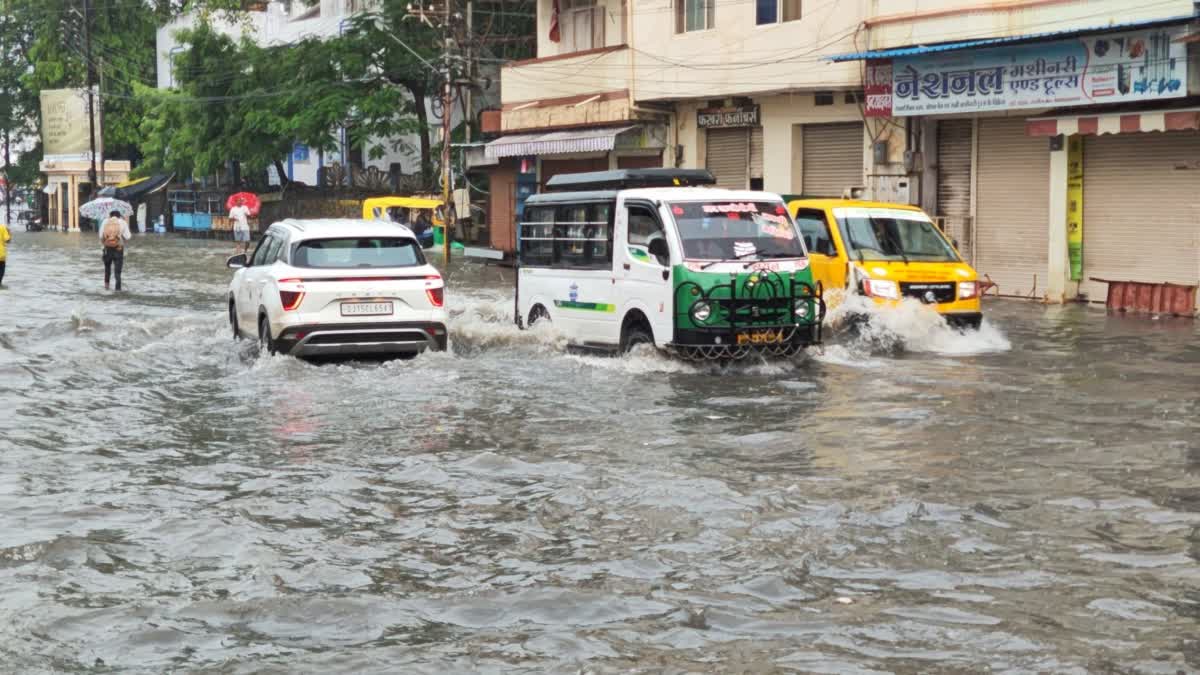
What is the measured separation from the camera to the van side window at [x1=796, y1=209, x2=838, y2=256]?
752 inches

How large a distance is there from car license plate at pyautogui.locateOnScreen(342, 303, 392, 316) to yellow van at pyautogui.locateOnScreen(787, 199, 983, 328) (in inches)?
219

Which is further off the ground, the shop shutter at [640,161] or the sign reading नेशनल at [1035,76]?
the sign reading नेशनल at [1035,76]

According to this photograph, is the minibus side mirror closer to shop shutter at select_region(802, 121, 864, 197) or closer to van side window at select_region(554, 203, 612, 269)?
van side window at select_region(554, 203, 612, 269)

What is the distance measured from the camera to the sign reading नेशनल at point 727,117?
32.2 m

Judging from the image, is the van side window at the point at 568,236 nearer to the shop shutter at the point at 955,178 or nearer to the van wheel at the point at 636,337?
the van wheel at the point at 636,337

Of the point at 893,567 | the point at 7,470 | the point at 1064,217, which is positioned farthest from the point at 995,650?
the point at 1064,217

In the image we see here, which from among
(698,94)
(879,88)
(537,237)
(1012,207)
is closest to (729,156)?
(698,94)

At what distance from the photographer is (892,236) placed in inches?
754

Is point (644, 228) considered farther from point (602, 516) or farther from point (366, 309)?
point (602, 516)

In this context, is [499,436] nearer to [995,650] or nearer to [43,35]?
[995,650]

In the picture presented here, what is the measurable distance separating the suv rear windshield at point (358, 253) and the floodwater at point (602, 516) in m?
1.06

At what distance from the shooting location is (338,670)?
6.39 meters

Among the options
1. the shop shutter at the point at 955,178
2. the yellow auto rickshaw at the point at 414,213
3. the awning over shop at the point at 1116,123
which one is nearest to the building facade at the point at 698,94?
the shop shutter at the point at 955,178

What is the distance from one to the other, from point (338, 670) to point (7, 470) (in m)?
5.57
